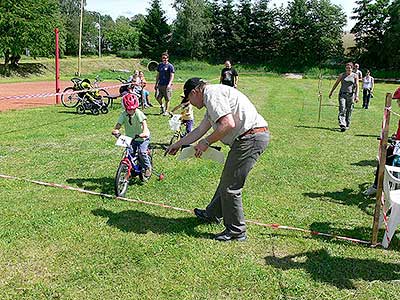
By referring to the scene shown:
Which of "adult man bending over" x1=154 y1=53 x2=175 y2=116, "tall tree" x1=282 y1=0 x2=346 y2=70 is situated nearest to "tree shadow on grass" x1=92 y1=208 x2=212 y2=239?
"adult man bending over" x1=154 y1=53 x2=175 y2=116

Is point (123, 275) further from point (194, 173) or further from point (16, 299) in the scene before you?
point (194, 173)

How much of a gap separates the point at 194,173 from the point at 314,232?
2825 mm

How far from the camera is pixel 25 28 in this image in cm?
3594

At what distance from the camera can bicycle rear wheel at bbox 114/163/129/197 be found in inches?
225

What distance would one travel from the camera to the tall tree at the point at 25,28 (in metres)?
34.8

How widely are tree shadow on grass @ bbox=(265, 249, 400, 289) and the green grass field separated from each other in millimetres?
10

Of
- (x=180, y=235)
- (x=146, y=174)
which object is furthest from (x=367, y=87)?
(x=180, y=235)

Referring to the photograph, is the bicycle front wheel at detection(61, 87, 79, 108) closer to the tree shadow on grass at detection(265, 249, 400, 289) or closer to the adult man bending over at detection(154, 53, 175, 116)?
the adult man bending over at detection(154, 53, 175, 116)

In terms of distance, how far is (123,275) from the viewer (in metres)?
3.86

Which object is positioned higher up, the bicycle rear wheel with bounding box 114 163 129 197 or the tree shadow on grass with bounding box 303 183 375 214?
the bicycle rear wheel with bounding box 114 163 129 197

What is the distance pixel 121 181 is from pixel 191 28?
56162 mm

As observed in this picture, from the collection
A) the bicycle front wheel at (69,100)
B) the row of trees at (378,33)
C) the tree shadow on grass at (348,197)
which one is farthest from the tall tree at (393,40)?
the tree shadow on grass at (348,197)

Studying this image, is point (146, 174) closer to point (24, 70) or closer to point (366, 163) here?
point (366, 163)

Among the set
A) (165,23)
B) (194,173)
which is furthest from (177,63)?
(194,173)
